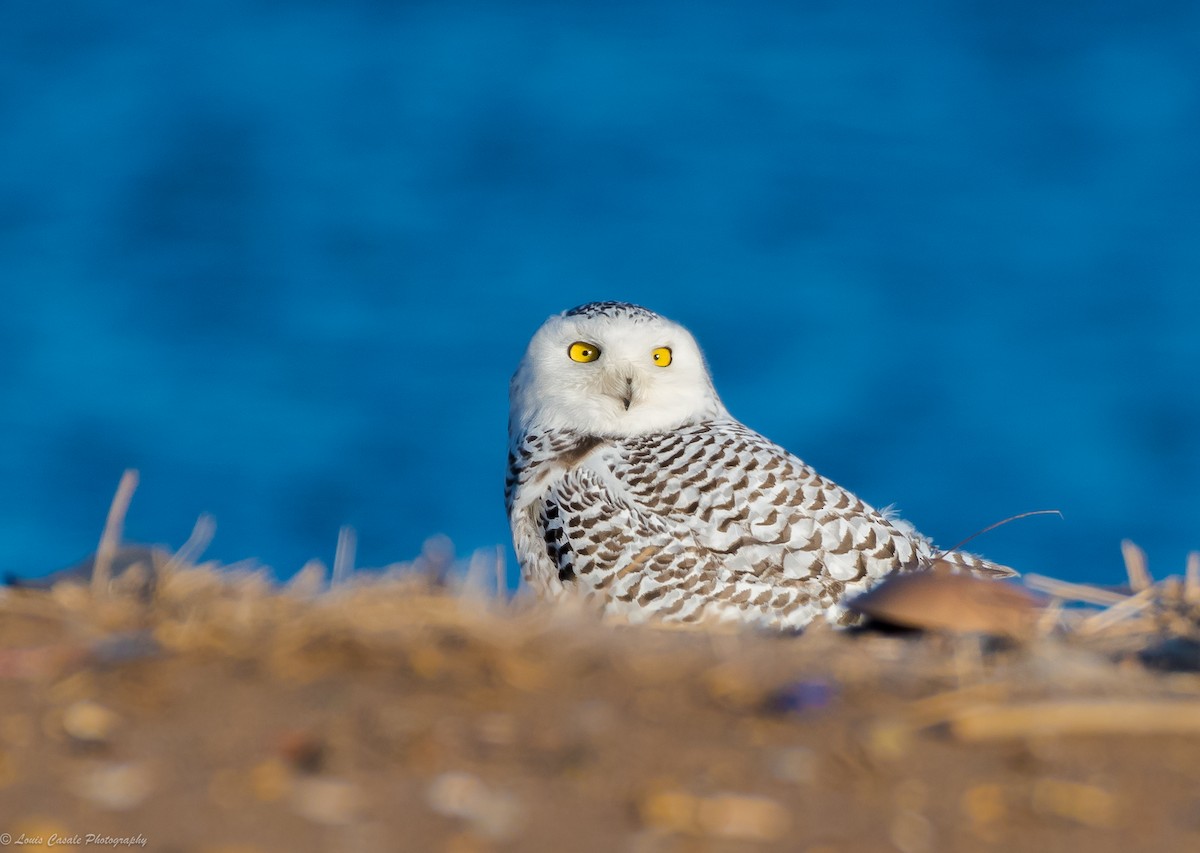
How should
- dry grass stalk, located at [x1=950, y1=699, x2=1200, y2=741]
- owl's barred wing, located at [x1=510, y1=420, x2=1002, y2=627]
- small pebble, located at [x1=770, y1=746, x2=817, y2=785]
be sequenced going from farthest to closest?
1. owl's barred wing, located at [x1=510, y1=420, x2=1002, y2=627]
2. dry grass stalk, located at [x1=950, y1=699, x2=1200, y2=741]
3. small pebble, located at [x1=770, y1=746, x2=817, y2=785]

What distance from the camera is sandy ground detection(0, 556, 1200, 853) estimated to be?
2008mm

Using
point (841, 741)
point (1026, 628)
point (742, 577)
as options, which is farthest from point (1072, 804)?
point (742, 577)

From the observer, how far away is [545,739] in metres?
2.20

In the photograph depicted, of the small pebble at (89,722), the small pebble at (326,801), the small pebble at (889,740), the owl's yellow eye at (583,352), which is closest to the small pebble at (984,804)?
the small pebble at (889,740)

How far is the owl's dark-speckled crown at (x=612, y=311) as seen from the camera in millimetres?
5594

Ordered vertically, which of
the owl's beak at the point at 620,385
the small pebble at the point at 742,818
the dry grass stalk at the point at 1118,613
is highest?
the owl's beak at the point at 620,385

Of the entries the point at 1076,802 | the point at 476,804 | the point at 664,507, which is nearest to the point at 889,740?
the point at 1076,802

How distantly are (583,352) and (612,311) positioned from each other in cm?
19

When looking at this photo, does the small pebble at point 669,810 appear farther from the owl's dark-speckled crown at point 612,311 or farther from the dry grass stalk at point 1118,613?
the owl's dark-speckled crown at point 612,311

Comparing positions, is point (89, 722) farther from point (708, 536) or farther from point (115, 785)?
point (708, 536)

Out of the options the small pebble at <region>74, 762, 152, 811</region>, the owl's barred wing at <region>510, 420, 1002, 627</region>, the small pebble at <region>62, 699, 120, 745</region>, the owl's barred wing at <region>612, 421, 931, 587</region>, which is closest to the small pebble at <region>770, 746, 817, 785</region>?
the small pebble at <region>74, 762, 152, 811</region>

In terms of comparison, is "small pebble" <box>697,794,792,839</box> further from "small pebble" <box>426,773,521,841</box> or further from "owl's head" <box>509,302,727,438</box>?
"owl's head" <box>509,302,727,438</box>

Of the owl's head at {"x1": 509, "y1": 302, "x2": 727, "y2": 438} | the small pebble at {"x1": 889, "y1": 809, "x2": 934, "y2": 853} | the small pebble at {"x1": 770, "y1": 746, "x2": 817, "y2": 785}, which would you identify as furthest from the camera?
the owl's head at {"x1": 509, "y1": 302, "x2": 727, "y2": 438}

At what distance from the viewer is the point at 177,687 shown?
235 cm
